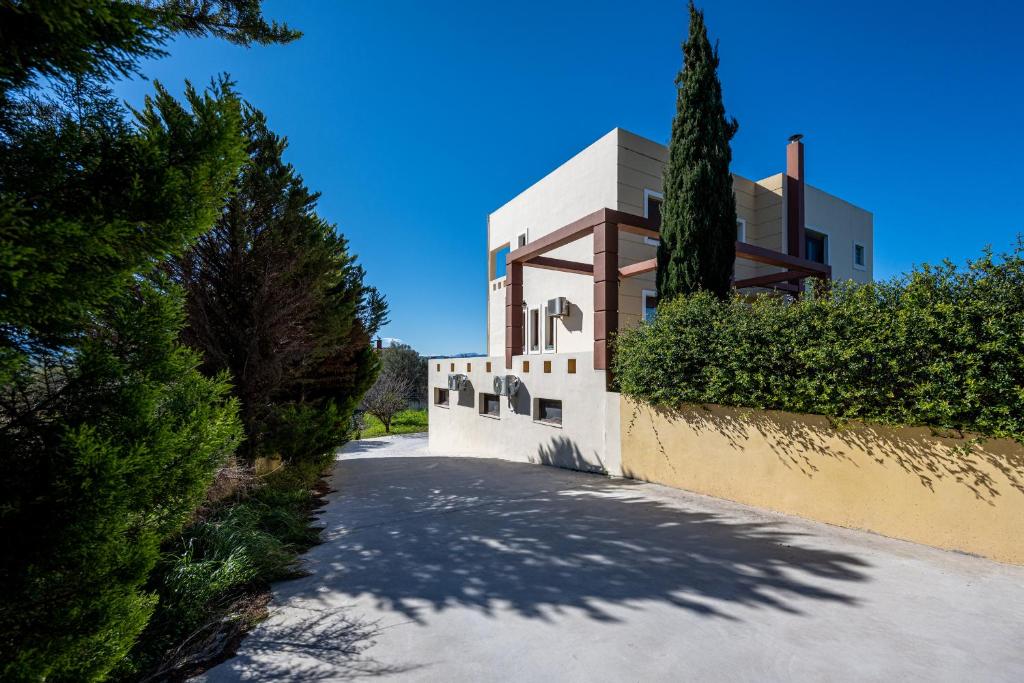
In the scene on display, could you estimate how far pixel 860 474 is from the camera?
16.3 ft

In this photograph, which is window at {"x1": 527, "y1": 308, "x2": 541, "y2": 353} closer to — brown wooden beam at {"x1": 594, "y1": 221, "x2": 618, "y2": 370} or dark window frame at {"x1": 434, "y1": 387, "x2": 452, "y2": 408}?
dark window frame at {"x1": 434, "y1": 387, "x2": 452, "y2": 408}

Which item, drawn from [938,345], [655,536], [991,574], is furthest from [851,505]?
[655,536]

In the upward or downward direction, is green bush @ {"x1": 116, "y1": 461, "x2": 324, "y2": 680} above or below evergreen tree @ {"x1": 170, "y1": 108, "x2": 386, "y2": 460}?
below

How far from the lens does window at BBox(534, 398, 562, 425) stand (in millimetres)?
10567

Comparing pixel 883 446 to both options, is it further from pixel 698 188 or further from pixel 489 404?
pixel 489 404

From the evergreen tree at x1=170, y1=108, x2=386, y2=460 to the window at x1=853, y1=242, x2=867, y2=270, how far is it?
62.0 ft

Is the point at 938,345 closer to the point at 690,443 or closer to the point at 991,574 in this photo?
the point at 991,574

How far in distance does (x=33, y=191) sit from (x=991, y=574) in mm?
7181

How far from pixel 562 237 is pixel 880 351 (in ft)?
21.0

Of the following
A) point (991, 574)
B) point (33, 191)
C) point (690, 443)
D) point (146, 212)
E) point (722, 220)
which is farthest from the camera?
point (722, 220)

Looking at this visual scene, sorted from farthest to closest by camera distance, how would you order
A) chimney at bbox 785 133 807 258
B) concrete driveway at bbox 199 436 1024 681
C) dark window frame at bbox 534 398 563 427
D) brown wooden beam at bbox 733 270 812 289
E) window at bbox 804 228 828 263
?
window at bbox 804 228 828 263 → chimney at bbox 785 133 807 258 → brown wooden beam at bbox 733 270 812 289 → dark window frame at bbox 534 398 563 427 → concrete driveway at bbox 199 436 1024 681

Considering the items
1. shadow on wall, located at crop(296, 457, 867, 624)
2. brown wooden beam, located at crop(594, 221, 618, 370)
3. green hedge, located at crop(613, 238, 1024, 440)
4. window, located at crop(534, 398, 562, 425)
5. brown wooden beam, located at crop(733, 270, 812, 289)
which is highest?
brown wooden beam, located at crop(733, 270, 812, 289)

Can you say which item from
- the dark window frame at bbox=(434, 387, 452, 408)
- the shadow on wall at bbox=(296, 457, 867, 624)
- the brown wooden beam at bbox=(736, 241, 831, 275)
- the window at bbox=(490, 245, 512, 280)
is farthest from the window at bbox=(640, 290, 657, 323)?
the dark window frame at bbox=(434, 387, 452, 408)

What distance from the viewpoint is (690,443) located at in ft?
22.6
